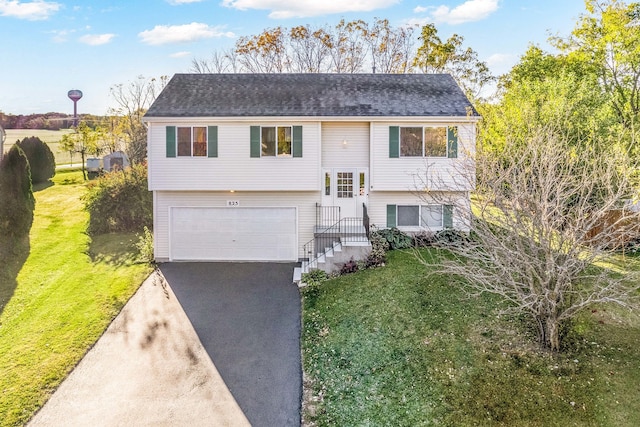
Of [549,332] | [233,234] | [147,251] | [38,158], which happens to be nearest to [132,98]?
[38,158]

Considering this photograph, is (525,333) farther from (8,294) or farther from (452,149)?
(8,294)

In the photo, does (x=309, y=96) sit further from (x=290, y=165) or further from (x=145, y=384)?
(x=145, y=384)

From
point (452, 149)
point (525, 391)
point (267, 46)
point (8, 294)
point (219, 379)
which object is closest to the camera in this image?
point (525, 391)

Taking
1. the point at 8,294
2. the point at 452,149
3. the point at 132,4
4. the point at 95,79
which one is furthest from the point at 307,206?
the point at 95,79

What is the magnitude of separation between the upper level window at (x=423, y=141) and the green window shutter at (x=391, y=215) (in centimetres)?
198

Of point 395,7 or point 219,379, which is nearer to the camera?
point 219,379

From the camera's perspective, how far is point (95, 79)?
27922mm

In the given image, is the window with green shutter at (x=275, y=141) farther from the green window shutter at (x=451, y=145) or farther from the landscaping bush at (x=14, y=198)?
the landscaping bush at (x=14, y=198)

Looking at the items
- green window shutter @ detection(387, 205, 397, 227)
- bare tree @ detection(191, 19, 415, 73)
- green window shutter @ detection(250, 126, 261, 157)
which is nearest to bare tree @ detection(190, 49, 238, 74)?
bare tree @ detection(191, 19, 415, 73)

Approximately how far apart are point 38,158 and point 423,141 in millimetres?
25617

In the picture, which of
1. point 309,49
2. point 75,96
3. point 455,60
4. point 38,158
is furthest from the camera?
point 75,96

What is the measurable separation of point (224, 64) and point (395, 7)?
1286 centimetres

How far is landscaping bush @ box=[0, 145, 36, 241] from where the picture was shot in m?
16.1

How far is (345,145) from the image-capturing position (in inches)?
614
